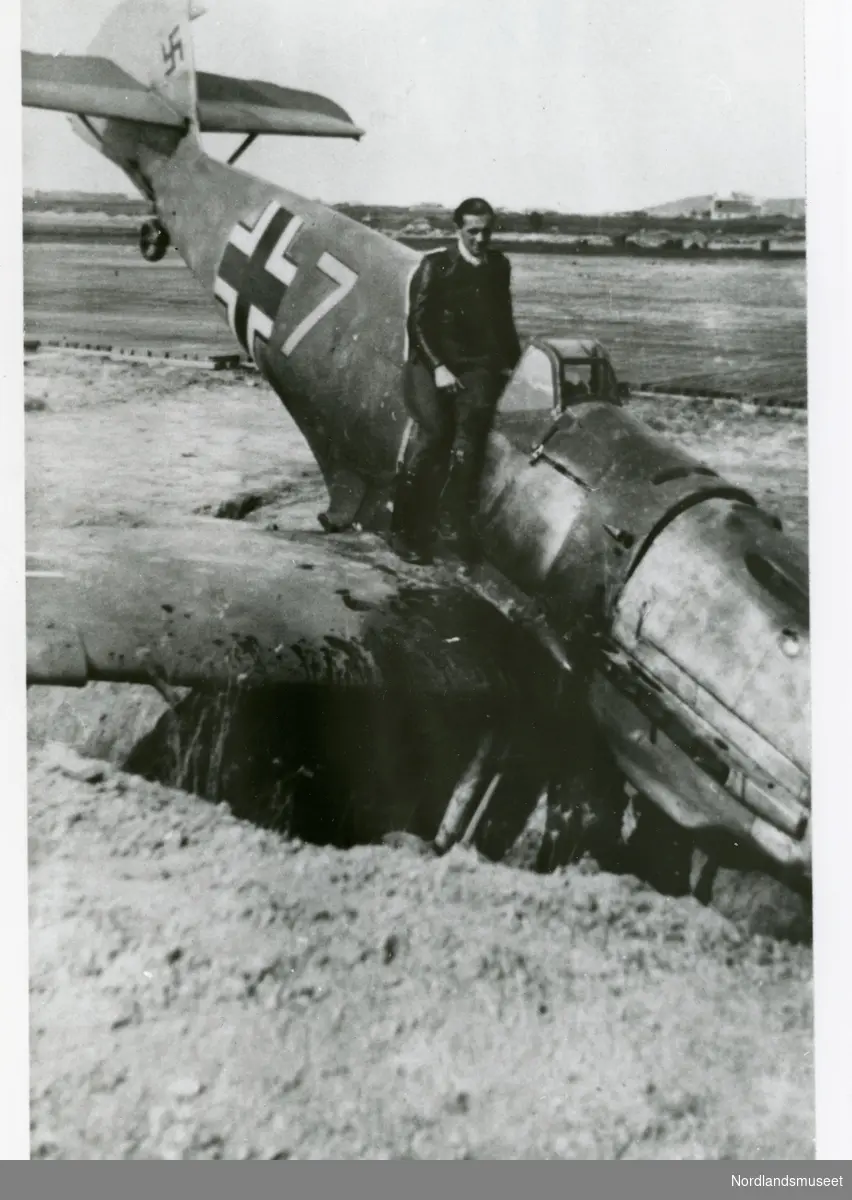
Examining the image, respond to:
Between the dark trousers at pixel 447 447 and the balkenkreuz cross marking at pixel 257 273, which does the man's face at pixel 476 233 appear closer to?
the dark trousers at pixel 447 447

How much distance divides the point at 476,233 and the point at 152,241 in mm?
1003

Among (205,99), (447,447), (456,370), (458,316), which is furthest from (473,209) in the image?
(205,99)

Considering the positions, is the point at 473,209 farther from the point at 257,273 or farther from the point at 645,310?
the point at 257,273

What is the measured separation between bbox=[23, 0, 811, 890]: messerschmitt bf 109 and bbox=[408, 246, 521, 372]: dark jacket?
0.20 feet

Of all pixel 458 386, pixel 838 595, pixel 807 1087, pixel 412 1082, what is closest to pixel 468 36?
pixel 458 386

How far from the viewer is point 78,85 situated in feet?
9.14

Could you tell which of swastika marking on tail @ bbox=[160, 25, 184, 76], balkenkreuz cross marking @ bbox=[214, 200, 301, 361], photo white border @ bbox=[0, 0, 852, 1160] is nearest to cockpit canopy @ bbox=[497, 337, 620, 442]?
photo white border @ bbox=[0, 0, 852, 1160]

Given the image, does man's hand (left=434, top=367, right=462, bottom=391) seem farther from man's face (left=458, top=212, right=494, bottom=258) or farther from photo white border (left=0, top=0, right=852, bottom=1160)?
photo white border (left=0, top=0, right=852, bottom=1160)

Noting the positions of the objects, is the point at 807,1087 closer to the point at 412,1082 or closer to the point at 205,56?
the point at 412,1082

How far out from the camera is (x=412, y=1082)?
2533mm

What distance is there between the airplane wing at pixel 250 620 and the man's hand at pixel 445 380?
51 cm

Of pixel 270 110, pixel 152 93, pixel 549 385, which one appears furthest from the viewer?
pixel 152 93

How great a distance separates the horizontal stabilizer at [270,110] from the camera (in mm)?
2707
